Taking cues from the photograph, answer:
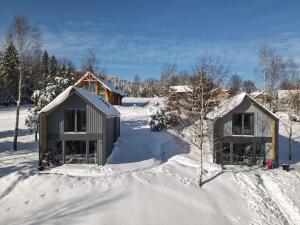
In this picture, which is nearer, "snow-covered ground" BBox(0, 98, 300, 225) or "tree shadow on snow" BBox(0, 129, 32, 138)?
"snow-covered ground" BBox(0, 98, 300, 225)

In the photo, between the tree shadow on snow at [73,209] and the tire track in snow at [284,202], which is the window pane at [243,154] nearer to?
the tire track in snow at [284,202]

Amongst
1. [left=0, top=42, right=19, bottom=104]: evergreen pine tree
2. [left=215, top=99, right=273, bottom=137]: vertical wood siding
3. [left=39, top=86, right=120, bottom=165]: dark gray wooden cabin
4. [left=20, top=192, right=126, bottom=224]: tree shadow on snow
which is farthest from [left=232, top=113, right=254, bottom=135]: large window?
[left=0, top=42, right=19, bottom=104]: evergreen pine tree

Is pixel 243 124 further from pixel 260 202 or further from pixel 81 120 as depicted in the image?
pixel 81 120

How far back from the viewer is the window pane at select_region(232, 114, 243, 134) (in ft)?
77.7

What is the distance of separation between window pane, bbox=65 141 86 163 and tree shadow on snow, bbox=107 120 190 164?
7.89 ft

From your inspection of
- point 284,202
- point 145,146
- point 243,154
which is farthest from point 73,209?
point 243,154

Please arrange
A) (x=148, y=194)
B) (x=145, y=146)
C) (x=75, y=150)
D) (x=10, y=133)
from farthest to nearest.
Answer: (x=10, y=133)
(x=145, y=146)
(x=75, y=150)
(x=148, y=194)

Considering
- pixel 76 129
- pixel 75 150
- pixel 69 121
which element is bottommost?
pixel 75 150

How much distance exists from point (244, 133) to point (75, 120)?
14.4 meters

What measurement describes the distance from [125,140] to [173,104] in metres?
9.23

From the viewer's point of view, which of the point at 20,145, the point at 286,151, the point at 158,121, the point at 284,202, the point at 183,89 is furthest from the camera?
the point at 158,121

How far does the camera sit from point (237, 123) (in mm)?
23703

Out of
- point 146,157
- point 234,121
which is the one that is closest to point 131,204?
point 146,157

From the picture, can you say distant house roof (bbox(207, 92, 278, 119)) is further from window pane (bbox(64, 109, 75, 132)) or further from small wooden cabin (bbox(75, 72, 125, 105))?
small wooden cabin (bbox(75, 72, 125, 105))
